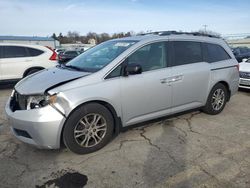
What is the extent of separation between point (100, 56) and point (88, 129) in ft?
4.39

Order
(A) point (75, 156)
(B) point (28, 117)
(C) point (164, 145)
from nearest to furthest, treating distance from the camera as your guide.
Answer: (B) point (28, 117)
(A) point (75, 156)
(C) point (164, 145)

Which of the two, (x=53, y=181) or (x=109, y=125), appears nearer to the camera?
(x=53, y=181)

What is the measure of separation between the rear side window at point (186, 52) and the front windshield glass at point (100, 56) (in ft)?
2.81

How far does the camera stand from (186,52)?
469cm

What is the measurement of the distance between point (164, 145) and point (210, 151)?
69 centimetres

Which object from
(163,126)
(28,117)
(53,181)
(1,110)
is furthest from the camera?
(1,110)

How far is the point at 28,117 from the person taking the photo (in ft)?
10.9

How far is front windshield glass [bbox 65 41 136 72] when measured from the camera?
12.9 feet

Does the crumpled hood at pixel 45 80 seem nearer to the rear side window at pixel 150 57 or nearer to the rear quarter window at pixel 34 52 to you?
the rear side window at pixel 150 57

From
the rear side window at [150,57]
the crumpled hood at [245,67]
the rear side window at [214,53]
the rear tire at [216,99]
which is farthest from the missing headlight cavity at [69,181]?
the crumpled hood at [245,67]

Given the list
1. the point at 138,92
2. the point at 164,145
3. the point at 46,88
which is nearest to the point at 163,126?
the point at 164,145

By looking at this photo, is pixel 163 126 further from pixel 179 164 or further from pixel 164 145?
pixel 179 164

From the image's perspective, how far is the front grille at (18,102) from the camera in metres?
3.51

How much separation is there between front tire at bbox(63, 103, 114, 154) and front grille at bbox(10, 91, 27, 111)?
700 mm
